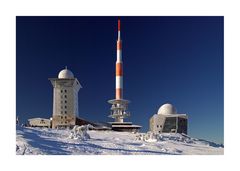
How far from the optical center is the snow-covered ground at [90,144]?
1129 inches

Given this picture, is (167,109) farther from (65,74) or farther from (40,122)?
(40,122)

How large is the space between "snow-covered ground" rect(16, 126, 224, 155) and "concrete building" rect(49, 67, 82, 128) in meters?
15.8

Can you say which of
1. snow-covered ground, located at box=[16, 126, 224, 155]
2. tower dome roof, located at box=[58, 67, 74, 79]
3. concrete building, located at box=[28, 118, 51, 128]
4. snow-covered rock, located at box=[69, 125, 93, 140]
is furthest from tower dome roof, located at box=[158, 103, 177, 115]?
snow-covered rock, located at box=[69, 125, 93, 140]

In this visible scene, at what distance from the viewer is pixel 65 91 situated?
54.9 meters

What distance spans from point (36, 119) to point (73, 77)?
6.76 metres

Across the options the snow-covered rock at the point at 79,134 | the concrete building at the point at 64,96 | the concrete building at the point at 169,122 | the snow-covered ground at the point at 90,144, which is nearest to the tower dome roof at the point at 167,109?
the concrete building at the point at 169,122

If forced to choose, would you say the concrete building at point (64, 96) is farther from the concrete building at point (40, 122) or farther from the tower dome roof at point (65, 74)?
the concrete building at point (40, 122)

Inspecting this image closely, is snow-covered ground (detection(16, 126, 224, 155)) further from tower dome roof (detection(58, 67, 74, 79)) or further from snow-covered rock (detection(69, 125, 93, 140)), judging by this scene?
tower dome roof (detection(58, 67, 74, 79))

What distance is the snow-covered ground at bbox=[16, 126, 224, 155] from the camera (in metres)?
28.7

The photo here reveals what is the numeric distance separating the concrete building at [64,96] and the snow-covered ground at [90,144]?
15761 mm

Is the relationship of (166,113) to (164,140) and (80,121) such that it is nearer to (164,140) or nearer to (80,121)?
(80,121)

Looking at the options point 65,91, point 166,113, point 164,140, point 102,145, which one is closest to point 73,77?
point 65,91

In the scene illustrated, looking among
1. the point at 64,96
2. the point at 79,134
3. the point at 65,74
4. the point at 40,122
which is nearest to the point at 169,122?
the point at 64,96

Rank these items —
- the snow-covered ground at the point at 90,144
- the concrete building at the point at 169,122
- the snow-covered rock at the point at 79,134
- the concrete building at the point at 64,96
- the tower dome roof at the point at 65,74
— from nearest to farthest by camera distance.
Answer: the snow-covered ground at the point at 90,144 → the snow-covered rock at the point at 79,134 → the concrete building at the point at 169,122 → the concrete building at the point at 64,96 → the tower dome roof at the point at 65,74
